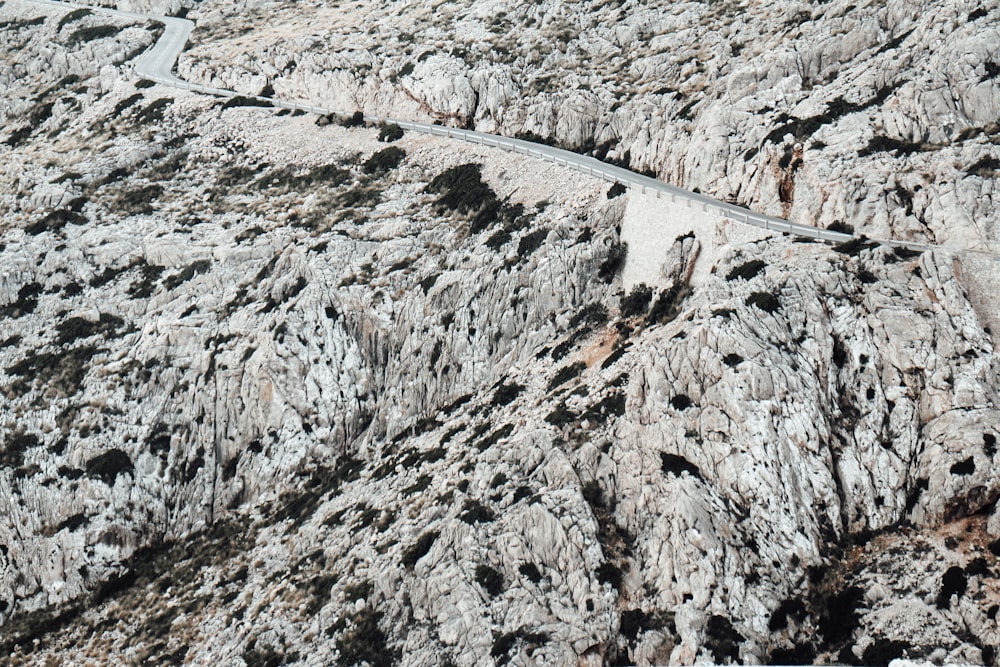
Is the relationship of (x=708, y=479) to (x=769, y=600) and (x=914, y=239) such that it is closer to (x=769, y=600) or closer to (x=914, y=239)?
(x=769, y=600)

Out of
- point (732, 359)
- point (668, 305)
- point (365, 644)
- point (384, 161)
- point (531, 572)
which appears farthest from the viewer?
point (384, 161)

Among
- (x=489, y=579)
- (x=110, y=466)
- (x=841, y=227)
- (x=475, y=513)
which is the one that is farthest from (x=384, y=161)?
(x=489, y=579)

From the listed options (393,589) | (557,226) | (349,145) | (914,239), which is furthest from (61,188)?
(914,239)

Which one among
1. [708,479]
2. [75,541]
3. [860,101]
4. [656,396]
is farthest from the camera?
[860,101]

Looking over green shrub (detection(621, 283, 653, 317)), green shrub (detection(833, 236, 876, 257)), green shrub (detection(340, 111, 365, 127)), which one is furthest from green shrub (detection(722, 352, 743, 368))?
green shrub (detection(340, 111, 365, 127))

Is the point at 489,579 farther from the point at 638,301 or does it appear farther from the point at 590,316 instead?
the point at 638,301

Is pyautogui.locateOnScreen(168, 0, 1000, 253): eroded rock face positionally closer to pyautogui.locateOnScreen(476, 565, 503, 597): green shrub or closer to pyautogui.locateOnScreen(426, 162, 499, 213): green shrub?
pyautogui.locateOnScreen(426, 162, 499, 213): green shrub

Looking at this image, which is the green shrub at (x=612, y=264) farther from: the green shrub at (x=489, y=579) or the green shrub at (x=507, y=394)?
the green shrub at (x=489, y=579)
